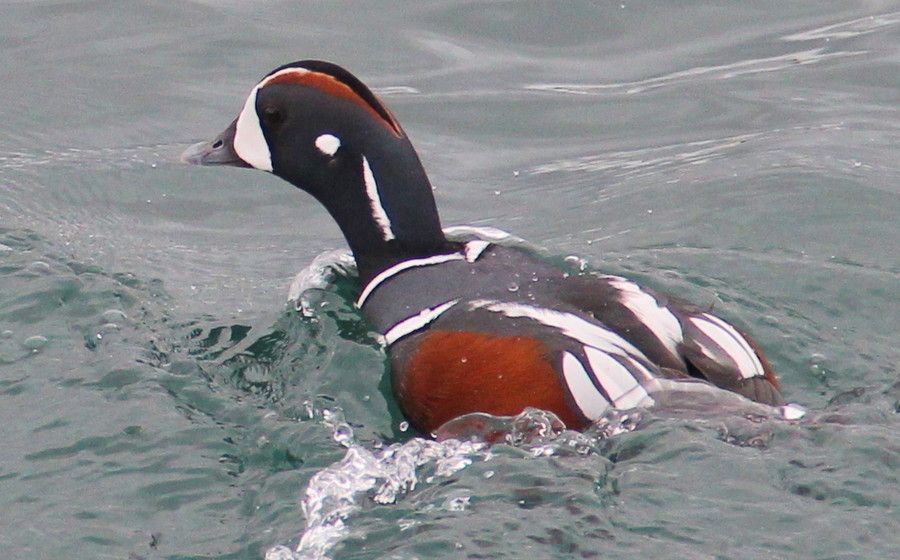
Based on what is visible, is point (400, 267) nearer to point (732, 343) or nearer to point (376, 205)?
point (376, 205)

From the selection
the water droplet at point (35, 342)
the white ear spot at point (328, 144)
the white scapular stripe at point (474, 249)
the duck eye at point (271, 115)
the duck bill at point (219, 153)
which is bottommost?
the water droplet at point (35, 342)

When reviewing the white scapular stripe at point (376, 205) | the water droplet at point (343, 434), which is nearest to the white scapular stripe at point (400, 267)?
the white scapular stripe at point (376, 205)

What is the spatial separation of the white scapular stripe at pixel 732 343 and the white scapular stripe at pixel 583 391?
1.63ft

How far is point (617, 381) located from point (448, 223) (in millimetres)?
3162

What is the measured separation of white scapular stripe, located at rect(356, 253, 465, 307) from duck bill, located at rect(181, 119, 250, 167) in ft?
2.78

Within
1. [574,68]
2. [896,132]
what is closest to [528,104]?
[574,68]

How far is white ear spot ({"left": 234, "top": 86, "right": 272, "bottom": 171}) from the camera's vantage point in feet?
21.5

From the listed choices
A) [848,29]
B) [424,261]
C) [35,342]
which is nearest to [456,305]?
[424,261]

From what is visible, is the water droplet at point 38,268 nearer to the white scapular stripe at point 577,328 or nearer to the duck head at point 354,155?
the duck head at point 354,155

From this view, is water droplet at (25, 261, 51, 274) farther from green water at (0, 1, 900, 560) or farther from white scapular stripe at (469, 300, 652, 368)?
white scapular stripe at (469, 300, 652, 368)

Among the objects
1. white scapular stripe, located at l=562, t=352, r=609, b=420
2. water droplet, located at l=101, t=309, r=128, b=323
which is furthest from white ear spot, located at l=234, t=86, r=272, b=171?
white scapular stripe, located at l=562, t=352, r=609, b=420

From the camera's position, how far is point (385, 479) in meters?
4.97

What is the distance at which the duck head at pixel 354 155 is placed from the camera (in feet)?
20.6

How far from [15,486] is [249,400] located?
1.02 metres
